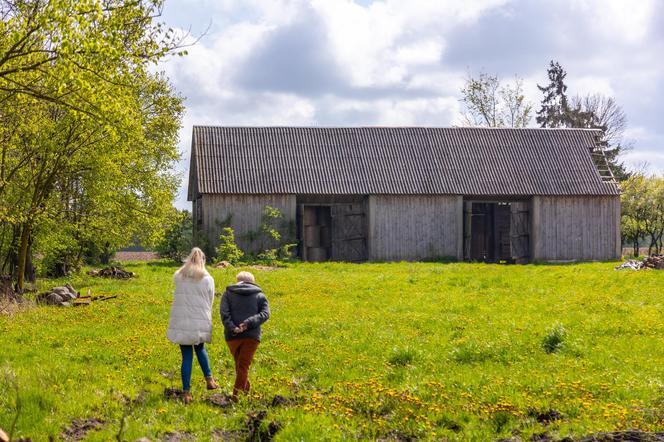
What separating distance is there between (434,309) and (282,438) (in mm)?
10420

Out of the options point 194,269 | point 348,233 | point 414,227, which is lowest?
point 194,269

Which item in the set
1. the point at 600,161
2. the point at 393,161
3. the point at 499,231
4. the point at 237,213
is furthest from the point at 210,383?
the point at 600,161

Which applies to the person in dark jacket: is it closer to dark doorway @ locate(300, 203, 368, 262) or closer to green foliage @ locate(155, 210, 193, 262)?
dark doorway @ locate(300, 203, 368, 262)

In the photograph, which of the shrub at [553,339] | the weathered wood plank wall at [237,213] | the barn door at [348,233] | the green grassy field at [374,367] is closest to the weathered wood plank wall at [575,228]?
the barn door at [348,233]

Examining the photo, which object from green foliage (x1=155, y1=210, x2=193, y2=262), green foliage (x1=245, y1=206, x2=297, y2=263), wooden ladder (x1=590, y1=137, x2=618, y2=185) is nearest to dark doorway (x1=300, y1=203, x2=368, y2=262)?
green foliage (x1=245, y1=206, x2=297, y2=263)

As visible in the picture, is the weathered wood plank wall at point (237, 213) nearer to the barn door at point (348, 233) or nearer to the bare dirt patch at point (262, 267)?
the barn door at point (348, 233)

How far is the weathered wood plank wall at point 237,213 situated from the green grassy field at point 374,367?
14405 millimetres

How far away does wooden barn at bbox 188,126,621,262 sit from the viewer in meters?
36.7

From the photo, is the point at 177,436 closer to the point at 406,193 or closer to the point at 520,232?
the point at 406,193

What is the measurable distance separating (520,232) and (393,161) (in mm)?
7629

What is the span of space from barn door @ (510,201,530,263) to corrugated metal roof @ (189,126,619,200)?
1009mm

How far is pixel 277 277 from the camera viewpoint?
25750 mm

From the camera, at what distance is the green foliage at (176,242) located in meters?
37.8

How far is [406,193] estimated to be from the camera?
37.1 meters
